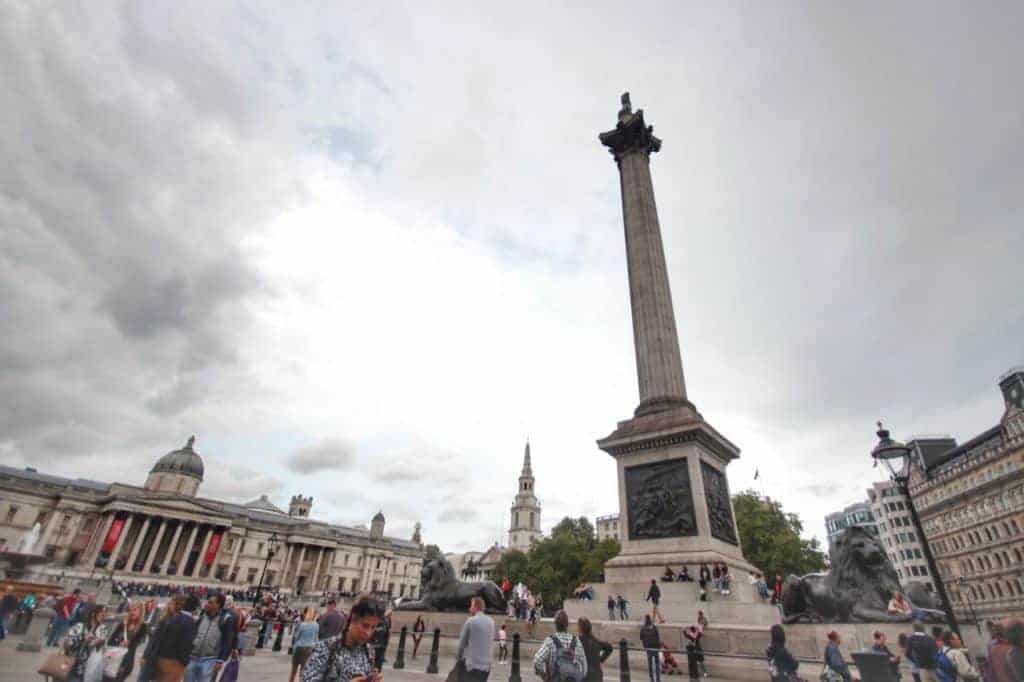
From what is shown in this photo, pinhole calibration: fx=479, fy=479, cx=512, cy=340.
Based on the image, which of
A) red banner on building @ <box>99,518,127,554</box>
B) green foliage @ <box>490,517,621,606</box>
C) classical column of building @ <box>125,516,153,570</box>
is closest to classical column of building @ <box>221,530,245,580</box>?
classical column of building @ <box>125,516,153,570</box>

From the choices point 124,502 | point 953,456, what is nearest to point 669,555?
point 953,456

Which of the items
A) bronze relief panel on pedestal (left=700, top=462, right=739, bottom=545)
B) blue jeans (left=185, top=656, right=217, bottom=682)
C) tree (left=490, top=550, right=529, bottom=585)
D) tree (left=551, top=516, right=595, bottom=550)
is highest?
tree (left=551, top=516, right=595, bottom=550)

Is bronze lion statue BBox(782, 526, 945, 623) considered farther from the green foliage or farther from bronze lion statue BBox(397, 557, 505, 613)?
the green foliage

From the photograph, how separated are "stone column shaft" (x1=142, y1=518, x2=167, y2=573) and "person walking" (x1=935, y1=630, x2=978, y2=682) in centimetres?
9080

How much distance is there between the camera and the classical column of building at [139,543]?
68250mm

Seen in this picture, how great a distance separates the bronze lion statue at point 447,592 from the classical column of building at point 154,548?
7516 cm

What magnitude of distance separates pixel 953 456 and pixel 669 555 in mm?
71716

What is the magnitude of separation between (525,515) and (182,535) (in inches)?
2647

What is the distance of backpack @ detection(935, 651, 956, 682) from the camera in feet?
23.1

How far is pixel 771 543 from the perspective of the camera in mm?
41844

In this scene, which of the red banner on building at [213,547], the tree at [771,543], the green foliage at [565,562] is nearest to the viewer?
the tree at [771,543]

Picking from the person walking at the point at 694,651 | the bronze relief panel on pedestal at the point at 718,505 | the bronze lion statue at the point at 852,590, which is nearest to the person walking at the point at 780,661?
the person walking at the point at 694,651

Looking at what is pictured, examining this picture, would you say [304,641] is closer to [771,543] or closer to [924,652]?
[924,652]

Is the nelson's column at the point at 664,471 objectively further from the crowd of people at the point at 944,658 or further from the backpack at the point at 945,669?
the backpack at the point at 945,669
